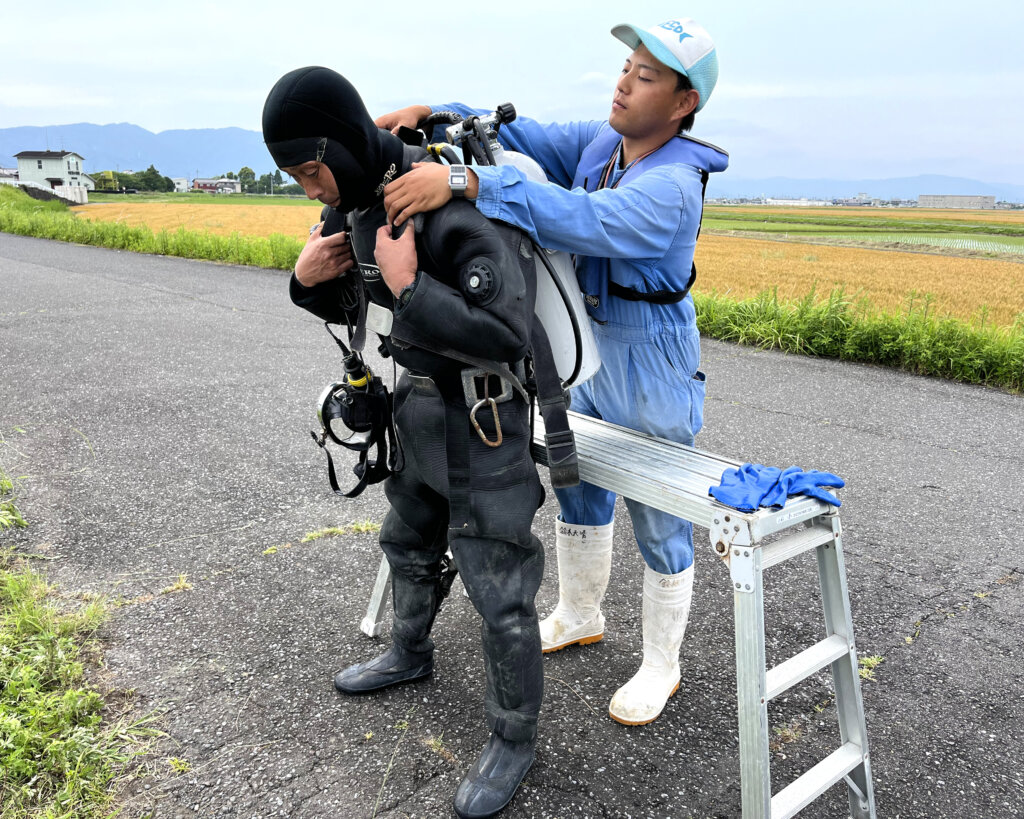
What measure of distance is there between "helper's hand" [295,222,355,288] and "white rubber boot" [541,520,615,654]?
1.26m

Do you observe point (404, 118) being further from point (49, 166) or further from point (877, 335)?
point (49, 166)

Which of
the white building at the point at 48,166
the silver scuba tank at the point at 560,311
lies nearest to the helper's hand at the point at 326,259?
the silver scuba tank at the point at 560,311

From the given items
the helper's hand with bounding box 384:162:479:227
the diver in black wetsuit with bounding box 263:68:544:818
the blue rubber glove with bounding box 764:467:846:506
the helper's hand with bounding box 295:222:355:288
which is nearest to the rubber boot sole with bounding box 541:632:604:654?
the diver in black wetsuit with bounding box 263:68:544:818

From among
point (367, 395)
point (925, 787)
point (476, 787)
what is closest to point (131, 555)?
point (367, 395)

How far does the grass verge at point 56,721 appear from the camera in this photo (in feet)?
7.16

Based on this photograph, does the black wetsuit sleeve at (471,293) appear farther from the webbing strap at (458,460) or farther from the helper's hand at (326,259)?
the helper's hand at (326,259)

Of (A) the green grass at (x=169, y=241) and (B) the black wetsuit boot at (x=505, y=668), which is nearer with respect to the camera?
(B) the black wetsuit boot at (x=505, y=668)

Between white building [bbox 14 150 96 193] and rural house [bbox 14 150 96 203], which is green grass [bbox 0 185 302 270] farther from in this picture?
white building [bbox 14 150 96 193]

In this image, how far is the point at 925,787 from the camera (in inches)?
94.8

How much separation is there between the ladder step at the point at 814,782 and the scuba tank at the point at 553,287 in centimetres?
125

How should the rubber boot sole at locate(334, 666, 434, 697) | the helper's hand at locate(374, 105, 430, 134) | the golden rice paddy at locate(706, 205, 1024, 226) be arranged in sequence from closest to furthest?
the helper's hand at locate(374, 105, 430, 134) < the rubber boot sole at locate(334, 666, 434, 697) < the golden rice paddy at locate(706, 205, 1024, 226)

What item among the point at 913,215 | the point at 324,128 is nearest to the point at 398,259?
the point at 324,128

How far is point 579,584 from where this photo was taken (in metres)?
2.96

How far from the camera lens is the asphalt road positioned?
2.38 m
